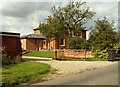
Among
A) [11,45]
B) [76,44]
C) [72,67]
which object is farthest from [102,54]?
[76,44]

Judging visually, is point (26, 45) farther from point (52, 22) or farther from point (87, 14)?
point (87, 14)

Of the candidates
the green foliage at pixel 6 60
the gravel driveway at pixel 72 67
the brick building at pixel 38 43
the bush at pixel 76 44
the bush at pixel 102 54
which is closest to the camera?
the gravel driveway at pixel 72 67

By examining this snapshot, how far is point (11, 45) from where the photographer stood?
76.6ft

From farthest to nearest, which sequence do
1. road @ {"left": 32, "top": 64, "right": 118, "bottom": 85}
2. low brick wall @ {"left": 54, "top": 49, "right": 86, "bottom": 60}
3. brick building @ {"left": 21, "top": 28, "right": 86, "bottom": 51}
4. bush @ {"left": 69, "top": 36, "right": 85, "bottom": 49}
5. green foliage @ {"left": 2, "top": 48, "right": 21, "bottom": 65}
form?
brick building @ {"left": 21, "top": 28, "right": 86, "bottom": 51} < bush @ {"left": 69, "top": 36, "right": 85, "bottom": 49} < low brick wall @ {"left": 54, "top": 49, "right": 86, "bottom": 60} < green foliage @ {"left": 2, "top": 48, "right": 21, "bottom": 65} < road @ {"left": 32, "top": 64, "right": 118, "bottom": 85}

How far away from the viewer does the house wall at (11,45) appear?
22609mm

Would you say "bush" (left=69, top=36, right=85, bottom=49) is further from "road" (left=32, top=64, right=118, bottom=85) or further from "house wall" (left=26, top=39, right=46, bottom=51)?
"road" (left=32, top=64, right=118, bottom=85)

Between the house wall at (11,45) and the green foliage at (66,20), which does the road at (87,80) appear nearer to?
the house wall at (11,45)

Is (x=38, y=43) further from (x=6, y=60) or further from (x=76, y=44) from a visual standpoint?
(x=6, y=60)

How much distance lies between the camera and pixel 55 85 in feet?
36.2

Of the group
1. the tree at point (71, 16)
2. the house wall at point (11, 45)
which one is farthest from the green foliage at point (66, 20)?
the house wall at point (11, 45)

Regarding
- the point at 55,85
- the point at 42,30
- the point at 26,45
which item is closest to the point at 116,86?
the point at 55,85

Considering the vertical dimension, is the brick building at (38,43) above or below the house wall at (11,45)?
above

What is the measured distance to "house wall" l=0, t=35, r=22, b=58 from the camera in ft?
74.2

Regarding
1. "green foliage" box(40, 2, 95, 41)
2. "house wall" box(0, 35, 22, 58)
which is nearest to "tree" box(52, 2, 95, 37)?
"green foliage" box(40, 2, 95, 41)
